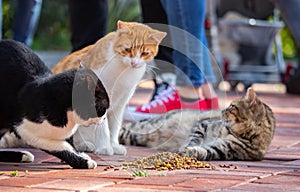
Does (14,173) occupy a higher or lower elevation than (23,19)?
lower

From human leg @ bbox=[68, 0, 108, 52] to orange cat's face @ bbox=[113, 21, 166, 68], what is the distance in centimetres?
113

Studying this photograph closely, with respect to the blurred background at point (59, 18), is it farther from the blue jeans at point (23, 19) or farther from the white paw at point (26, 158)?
the white paw at point (26, 158)

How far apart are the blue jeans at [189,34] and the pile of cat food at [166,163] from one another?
1200 millimetres

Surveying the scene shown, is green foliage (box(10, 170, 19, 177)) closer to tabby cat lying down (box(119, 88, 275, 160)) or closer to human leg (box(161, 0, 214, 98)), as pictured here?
Result: tabby cat lying down (box(119, 88, 275, 160))

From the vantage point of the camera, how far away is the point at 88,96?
3648mm

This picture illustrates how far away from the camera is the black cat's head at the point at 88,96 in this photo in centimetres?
363

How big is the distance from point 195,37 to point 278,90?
17.3ft

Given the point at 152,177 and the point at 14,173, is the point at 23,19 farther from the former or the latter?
the point at 152,177

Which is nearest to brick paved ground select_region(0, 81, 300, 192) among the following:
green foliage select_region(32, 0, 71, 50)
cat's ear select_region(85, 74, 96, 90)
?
cat's ear select_region(85, 74, 96, 90)

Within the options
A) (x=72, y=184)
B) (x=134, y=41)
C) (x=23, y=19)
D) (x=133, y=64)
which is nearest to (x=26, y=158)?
(x=72, y=184)

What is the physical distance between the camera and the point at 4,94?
3.71 meters

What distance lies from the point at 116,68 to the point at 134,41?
192 millimetres

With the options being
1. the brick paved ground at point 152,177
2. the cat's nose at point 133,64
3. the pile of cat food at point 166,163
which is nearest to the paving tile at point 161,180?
the brick paved ground at point 152,177

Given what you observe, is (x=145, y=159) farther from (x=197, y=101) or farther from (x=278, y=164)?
(x=197, y=101)
